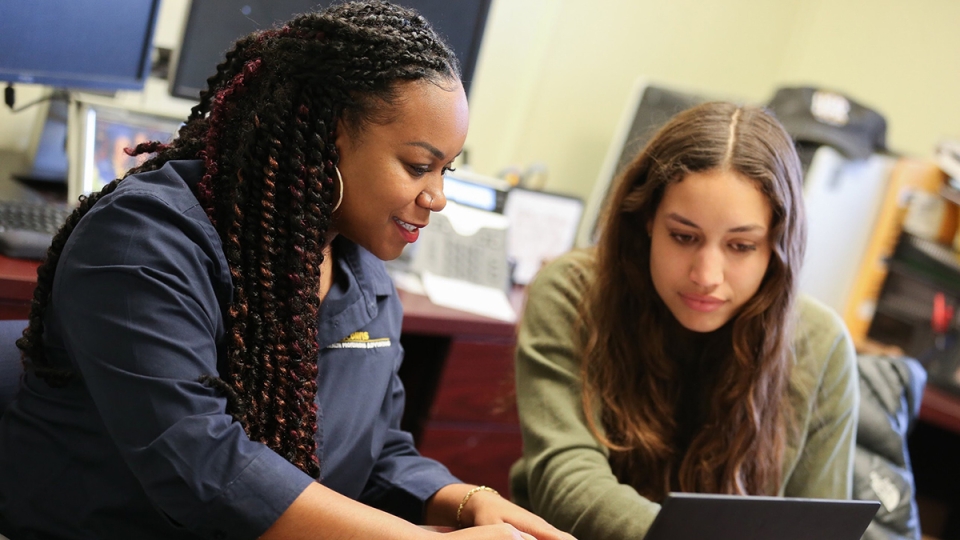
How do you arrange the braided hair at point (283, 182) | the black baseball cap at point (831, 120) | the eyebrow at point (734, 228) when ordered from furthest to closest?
the black baseball cap at point (831, 120) < the eyebrow at point (734, 228) < the braided hair at point (283, 182)

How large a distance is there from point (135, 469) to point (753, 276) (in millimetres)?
899

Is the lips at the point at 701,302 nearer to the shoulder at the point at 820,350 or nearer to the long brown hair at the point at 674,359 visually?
the long brown hair at the point at 674,359

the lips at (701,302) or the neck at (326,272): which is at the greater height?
the lips at (701,302)

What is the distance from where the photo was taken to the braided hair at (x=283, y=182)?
1049 millimetres

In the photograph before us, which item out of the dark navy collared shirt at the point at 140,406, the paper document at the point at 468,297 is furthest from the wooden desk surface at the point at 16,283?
the paper document at the point at 468,297

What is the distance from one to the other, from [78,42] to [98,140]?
188mm

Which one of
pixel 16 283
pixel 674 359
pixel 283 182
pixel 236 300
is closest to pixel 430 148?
pixel 283 182

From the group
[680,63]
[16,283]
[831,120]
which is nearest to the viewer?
[16,283]

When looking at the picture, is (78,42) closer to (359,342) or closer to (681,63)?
(359,342)

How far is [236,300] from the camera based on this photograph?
1.05m

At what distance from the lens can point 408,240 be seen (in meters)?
1.13

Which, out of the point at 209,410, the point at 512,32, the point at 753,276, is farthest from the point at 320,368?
the point at 512,32

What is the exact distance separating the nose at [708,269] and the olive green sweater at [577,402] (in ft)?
0.73

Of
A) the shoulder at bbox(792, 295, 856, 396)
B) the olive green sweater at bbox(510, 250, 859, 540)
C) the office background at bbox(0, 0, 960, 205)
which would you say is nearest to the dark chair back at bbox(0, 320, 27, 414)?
the olive green sweater at bbox(510, 250, 859, 540)
